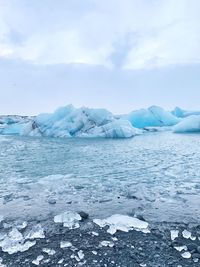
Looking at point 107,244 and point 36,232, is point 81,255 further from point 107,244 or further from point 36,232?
point 36,232

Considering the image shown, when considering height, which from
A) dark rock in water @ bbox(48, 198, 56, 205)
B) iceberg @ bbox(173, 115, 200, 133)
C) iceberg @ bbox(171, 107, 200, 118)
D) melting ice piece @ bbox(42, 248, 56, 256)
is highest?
iceberg @ bbox(171, 107, 200, 118)

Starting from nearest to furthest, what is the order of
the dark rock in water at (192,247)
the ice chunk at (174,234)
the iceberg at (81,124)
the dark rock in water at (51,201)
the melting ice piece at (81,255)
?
1. the melting ice piece at (81,255)
2. the dark rock in water at (192,247)
3. the ice chunk at (174,234)
4. the dark rock in water at (51,201)
5. the iceberg at (81,124)

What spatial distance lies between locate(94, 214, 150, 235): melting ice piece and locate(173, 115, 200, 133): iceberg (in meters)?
25.3

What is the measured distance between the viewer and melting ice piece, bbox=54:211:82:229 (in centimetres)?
464

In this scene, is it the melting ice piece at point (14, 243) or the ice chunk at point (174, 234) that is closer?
the melting ice piece at point (14, 243)

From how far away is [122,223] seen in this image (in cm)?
468

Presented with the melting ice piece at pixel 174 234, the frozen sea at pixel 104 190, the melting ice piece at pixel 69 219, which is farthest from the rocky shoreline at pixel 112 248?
the frozen sea at pixel 104 190

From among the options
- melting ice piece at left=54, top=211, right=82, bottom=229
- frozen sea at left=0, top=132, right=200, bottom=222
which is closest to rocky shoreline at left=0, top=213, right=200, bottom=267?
melting ice piece at left=54, top=211, right=82, bottom=229

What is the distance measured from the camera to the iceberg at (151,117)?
32344 mm

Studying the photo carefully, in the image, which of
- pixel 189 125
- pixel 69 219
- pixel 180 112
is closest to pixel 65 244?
pixel 69 219

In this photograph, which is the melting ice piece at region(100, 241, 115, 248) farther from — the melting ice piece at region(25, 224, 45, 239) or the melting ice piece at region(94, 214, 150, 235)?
the melting ice piece at region(25, 224, 45, 239)

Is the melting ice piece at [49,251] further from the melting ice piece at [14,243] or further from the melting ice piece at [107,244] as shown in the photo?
the melting ice piece at [107,244]

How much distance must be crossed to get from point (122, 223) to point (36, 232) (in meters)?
1.43

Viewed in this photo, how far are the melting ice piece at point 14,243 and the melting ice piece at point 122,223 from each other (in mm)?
1242
